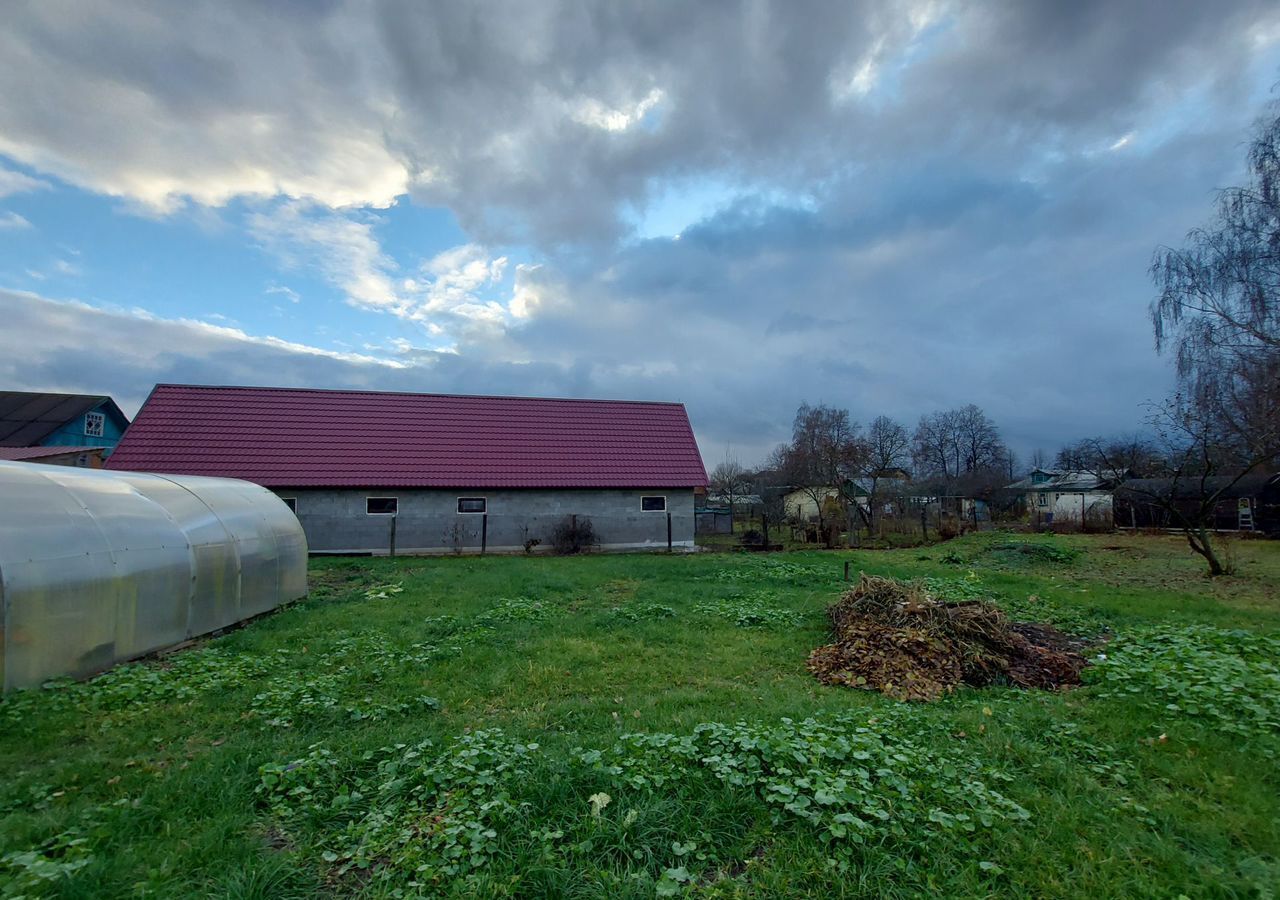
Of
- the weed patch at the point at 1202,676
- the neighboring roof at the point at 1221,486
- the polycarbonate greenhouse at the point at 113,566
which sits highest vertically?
the neighboring roof at the point at 1221,486

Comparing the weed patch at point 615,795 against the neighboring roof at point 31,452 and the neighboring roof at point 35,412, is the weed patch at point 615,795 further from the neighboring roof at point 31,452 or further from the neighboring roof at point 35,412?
the neighboring roof at point 35,412

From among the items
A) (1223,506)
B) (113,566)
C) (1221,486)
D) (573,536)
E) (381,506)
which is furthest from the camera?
(1223,506)

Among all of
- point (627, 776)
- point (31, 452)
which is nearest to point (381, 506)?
point (627, 776)

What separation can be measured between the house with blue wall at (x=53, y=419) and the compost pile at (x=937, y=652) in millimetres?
42862

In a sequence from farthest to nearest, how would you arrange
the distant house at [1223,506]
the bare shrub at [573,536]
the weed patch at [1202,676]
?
1. the distant house at [1223,506]
2. the bare shrub at [573,536]
3. the weed patch at [1202,676]

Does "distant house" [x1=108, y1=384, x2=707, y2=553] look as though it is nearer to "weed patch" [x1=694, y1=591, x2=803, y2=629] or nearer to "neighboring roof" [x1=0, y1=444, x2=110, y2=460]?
"weed patch" [x1=694, y1=591, x2=803, y2=629]

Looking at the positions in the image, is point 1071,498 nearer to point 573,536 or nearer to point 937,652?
point 573,536

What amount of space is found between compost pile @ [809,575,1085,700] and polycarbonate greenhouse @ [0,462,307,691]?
727 centimetres

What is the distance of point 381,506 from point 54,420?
30.7 meters

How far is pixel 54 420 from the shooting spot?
34.1 m

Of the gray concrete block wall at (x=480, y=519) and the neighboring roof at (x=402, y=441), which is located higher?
the neighboring roof at (x=402, y=441)

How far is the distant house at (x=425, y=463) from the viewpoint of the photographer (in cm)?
1836

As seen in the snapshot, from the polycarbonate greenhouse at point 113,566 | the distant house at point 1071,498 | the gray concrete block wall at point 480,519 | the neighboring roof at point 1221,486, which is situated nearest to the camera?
the polycarbonate greenhouse at point 113,566

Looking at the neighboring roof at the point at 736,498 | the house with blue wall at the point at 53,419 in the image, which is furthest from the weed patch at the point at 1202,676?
the house with blue wall at the point at 53,419
